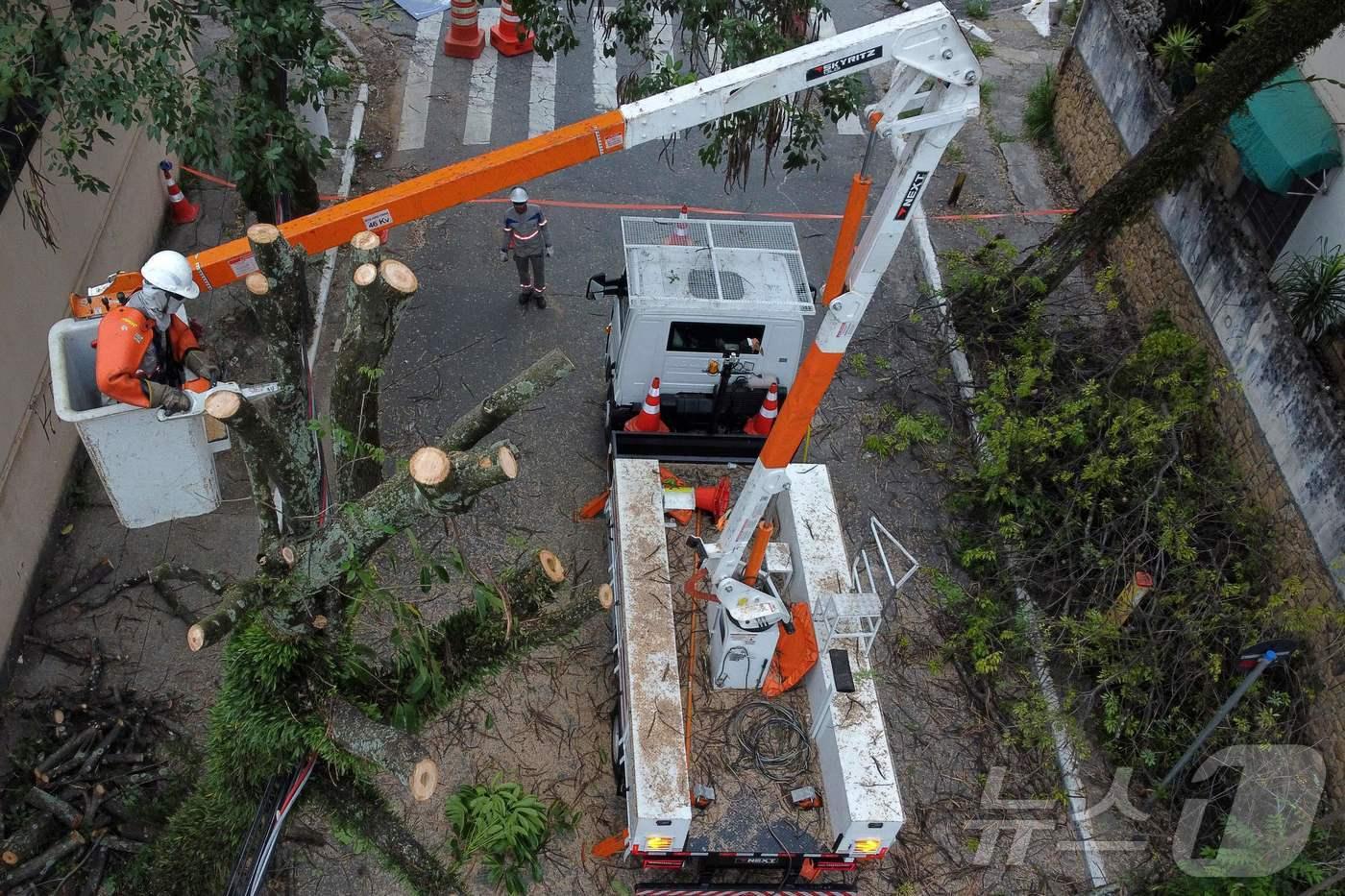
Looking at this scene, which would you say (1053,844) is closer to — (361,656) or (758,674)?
(758,674)

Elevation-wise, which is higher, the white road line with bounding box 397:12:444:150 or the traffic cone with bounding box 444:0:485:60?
the traffic cone with bounding box 444:0:485:60

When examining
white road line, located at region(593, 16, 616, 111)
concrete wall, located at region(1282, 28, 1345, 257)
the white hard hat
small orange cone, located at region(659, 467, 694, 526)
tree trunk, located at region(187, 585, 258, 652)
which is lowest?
white road line, located at region(593, 16, 616, 111)

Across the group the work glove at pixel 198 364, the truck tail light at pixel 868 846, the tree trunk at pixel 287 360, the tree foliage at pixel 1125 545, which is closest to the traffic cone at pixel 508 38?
the tree foliage at pixel 1125 545

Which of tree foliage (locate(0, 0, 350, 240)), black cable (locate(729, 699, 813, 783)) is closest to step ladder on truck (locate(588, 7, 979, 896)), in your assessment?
black cable (locate(729, 699, 813, 783))

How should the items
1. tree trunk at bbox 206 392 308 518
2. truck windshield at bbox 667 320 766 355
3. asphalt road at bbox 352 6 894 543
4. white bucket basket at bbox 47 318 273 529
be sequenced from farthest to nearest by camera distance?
asphalt road at bbox 352 6 894 543, truck windshield at bbox 667 320 766 355, white bucket basket at bbox 47 318 273 529, tree trunk at bbox 206 392 308 518

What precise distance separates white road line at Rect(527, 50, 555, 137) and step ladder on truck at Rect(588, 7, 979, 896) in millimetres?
5210

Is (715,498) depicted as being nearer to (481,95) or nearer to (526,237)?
(526,237)

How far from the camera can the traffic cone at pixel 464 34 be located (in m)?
14.7

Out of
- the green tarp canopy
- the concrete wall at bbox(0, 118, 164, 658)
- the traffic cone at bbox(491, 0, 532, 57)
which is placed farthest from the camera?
the traffic cone at bbox(491, 0, 532, 57)

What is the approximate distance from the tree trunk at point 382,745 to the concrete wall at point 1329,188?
985 cm

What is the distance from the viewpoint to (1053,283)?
11.4m

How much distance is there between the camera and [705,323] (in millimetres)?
9133

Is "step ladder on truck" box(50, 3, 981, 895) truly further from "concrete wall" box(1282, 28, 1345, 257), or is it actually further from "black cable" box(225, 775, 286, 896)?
"concrete wall" box(1282, 28, 1345, 257)

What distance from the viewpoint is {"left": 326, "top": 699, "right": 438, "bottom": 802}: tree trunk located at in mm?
6312
